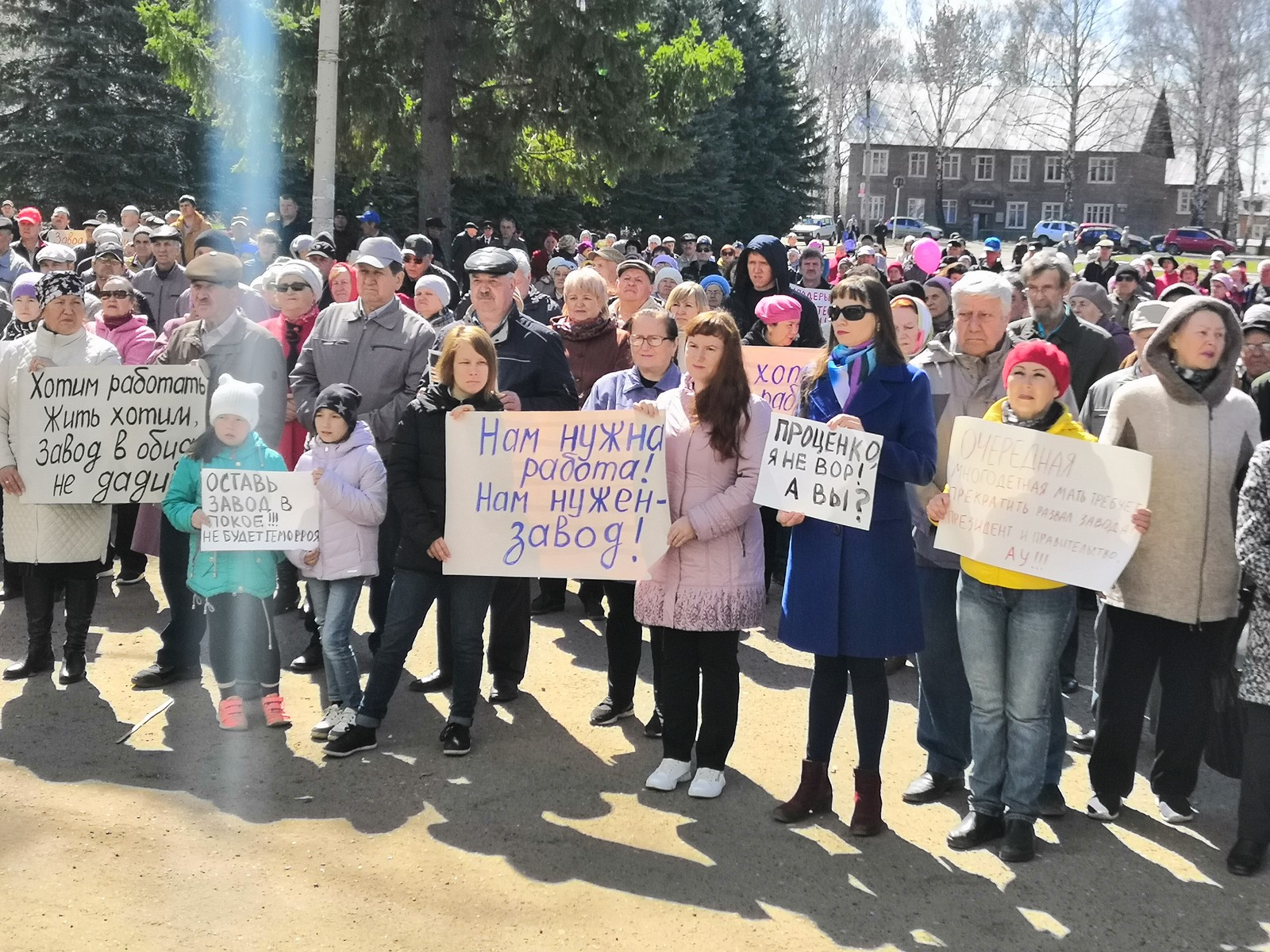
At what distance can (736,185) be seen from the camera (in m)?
45.3

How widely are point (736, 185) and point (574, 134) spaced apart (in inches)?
909

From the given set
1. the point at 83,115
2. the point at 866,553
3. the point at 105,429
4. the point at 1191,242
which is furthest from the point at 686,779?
the point at 1191,242

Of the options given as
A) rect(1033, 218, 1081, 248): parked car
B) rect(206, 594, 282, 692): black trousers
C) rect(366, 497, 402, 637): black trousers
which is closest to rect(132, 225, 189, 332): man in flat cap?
rect(366, 497, 402, 637): black trousers

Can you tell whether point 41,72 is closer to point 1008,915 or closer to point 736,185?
point 736,185

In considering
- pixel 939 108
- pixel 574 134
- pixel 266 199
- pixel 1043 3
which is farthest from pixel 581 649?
pixel 939 108

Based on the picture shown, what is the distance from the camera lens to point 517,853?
5.14m

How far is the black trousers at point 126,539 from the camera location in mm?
8773

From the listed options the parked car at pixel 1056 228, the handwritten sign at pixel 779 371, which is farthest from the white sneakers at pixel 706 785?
the parked car at pixel 1056 228

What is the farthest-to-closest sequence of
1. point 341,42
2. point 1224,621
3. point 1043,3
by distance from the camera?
point 1043,3 < point 341,42 < point 1224,621

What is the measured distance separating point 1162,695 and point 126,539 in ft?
20.8

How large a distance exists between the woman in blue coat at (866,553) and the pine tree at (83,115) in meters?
30.3

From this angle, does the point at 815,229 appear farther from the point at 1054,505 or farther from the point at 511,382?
the point at 1054,505

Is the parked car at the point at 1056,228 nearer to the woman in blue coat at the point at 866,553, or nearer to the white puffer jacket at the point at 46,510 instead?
the white puffer jacket at the point at 46,510

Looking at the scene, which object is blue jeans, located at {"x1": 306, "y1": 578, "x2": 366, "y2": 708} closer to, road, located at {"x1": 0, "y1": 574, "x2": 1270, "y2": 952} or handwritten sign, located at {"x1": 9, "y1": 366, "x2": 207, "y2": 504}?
road, located at {"x1": 0, "y1": 574, "x2": 1270, "y2": 952}
